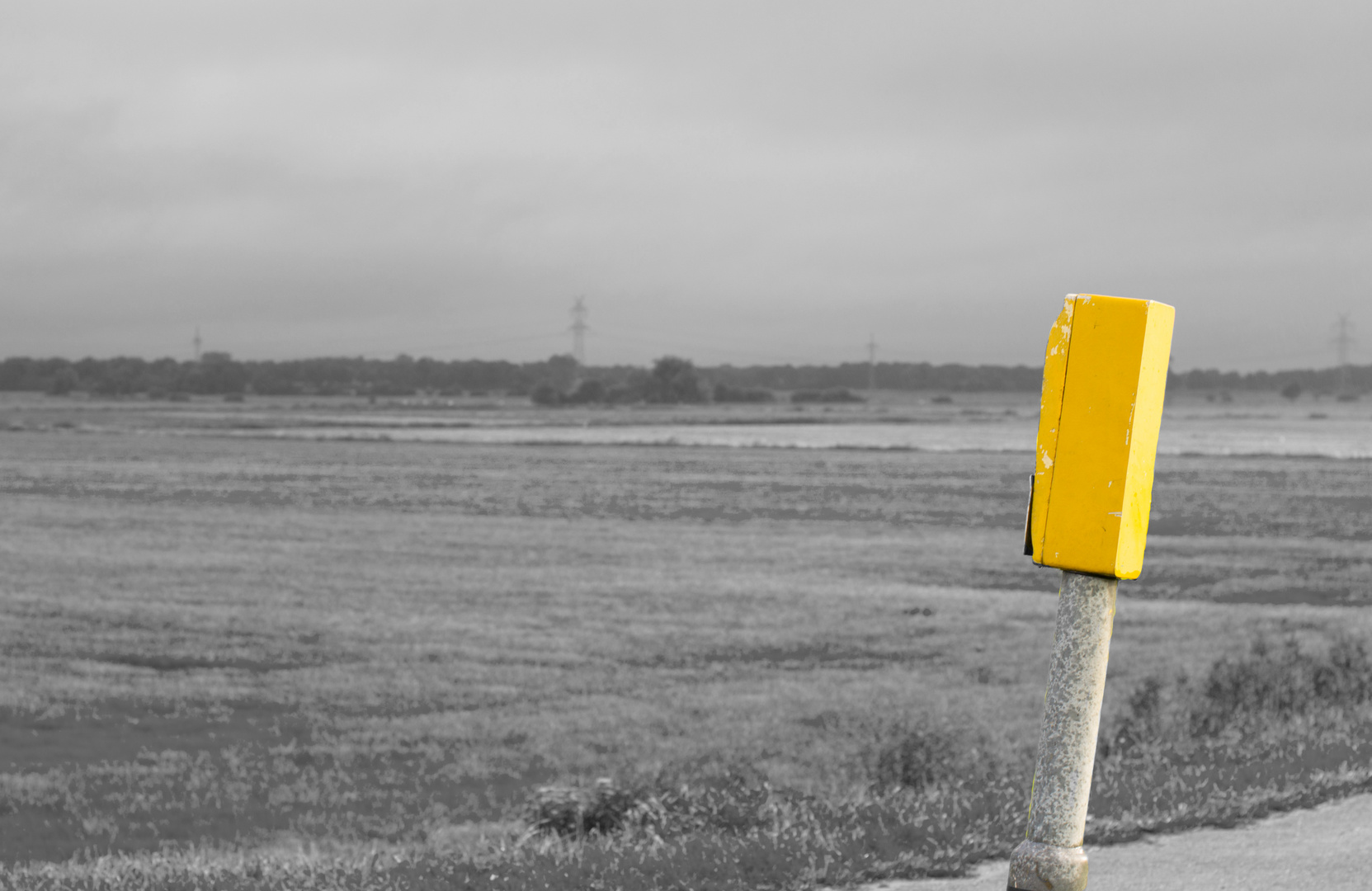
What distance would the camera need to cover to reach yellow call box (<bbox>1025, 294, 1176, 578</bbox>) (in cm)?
275

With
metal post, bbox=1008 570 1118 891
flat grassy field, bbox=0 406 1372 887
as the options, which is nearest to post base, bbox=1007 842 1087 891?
metal post, bbox=1008 570 1118 891

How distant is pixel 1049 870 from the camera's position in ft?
9.29

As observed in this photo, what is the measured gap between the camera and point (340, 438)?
252ft

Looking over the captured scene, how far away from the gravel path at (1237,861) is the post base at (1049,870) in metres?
1.99

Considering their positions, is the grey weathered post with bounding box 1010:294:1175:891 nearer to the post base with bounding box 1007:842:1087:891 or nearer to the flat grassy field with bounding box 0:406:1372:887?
the post base with bounding box 1007:842:1087:891

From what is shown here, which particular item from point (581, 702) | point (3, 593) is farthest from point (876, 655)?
point (3, 593)

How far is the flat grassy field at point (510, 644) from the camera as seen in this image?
9.78 meters

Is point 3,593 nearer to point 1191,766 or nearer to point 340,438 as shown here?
point 1191,766

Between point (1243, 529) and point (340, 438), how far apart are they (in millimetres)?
56714

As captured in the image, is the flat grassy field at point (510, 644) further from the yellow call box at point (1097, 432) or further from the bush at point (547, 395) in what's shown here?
the bush at point (547, 395)

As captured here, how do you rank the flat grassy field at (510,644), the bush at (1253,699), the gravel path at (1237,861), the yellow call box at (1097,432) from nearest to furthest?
the yellow call box at (1097,432), the gravel path at (1237,861), the bush at (1253,699), the flat grassy field at (510,644)

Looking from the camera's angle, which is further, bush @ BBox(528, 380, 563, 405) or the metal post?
bush @ BBox(528, 380, 563, 405)

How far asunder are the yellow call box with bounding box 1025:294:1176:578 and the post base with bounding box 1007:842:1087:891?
613 mm

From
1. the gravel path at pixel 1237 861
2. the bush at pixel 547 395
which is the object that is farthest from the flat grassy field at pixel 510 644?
the bush at pixel 547 395
